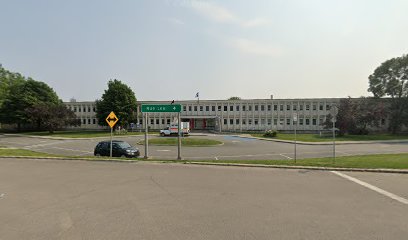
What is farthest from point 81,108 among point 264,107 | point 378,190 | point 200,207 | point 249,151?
point 378,190

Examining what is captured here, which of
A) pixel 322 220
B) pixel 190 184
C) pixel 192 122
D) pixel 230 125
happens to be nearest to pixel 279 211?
pixel 322 220

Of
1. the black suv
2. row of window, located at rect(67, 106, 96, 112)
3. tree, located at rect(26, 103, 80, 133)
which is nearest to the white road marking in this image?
the black suv

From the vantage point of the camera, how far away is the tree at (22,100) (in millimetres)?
55719

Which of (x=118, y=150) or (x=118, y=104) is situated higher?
(x=118, y=104)

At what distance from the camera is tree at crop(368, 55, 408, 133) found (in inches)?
1880

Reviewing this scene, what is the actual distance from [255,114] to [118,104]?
31.1 meters

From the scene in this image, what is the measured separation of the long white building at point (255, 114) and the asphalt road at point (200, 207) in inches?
1877

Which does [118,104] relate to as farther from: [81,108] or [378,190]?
[378,190]

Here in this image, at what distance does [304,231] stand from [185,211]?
105 inches

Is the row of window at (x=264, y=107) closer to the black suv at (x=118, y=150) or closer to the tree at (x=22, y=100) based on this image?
the tree at (x=22, y=100)

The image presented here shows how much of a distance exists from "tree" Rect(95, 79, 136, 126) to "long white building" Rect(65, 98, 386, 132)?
7.14ft

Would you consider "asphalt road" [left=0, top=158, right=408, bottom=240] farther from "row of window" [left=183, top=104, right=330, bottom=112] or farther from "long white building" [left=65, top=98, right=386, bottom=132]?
"row of window" [left=183, top=104, right=330, bottom=112]

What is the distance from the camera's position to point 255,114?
58.1 metres

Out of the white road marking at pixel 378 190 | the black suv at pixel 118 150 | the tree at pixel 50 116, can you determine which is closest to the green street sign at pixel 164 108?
the black suv at pixel 118 150
